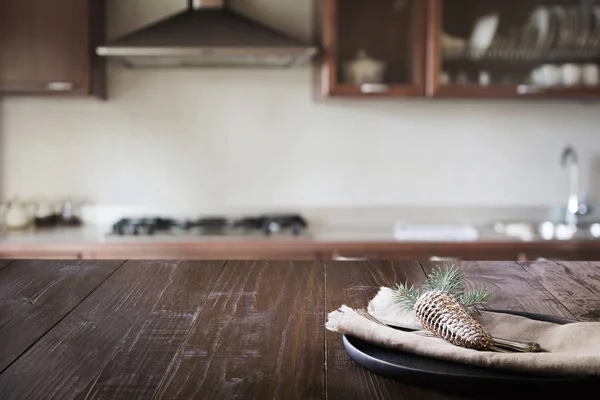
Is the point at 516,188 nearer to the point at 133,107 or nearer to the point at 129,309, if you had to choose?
the point at 133,107

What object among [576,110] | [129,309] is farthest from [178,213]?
[129,309]

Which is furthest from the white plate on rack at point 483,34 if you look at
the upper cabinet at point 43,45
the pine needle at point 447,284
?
the pine needle at point 447,284

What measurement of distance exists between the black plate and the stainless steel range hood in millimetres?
2264

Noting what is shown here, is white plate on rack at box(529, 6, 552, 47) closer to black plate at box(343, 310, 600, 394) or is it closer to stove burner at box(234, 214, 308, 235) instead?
stove burner at box(234, 214, 308, 235)

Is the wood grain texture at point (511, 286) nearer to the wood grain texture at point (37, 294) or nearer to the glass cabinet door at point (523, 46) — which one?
the wood grain texture at point (37, 294)

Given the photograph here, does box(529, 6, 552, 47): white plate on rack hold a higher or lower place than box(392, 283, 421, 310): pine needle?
higher

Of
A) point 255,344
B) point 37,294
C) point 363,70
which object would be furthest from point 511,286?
point 363,70

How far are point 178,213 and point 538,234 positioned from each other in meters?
1.68

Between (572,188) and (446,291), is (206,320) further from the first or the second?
(572,188)

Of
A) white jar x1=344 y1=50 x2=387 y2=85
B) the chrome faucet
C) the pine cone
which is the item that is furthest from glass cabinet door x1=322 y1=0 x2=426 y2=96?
the pine cone

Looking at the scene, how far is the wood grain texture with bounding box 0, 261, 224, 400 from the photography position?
0.81 meters

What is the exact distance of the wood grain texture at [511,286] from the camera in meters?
1.14

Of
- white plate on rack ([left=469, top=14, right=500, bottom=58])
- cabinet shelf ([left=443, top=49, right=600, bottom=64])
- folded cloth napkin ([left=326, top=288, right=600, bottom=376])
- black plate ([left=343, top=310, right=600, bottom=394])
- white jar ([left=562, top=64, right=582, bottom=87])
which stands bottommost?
black plate ([left=343, top=310, right=600, bottom=394])

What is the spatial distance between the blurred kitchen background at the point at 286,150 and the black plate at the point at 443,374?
2.49m
